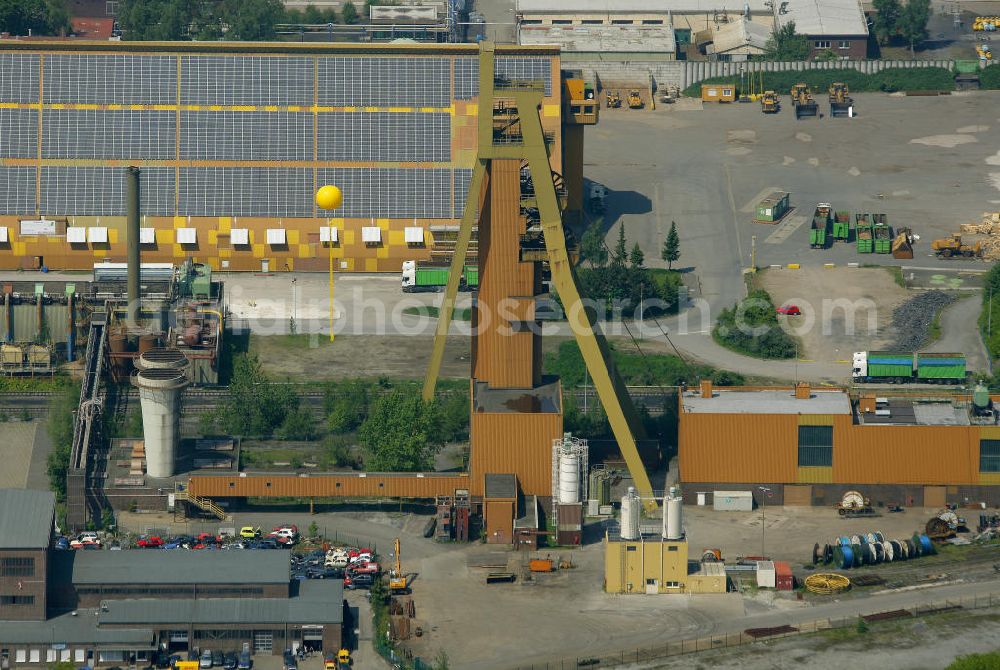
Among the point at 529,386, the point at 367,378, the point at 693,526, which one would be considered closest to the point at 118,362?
the point at 367,378

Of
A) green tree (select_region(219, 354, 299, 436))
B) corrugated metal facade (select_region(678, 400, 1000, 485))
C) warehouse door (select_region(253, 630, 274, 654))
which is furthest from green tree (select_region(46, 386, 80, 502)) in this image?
corrugated metal facade (select_region(678, 400, 1000, 485))

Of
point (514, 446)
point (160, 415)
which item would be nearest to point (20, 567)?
point (160, 415)

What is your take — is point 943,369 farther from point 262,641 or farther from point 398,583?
point 262,641

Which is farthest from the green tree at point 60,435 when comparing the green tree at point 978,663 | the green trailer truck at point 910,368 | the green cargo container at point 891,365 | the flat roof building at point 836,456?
the green tree at point 978,663

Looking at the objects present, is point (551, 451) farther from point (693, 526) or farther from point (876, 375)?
point (876, 375)

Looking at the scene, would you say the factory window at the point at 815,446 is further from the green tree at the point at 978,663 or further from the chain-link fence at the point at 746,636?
the green tree at the point at 978,663
